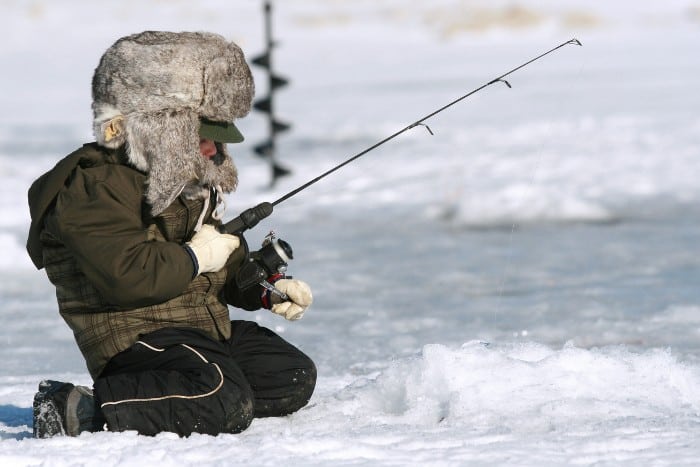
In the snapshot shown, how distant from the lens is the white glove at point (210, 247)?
3172 millimetres

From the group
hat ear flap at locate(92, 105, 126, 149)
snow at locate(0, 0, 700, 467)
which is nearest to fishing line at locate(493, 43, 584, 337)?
snow at locate(0, 0, 700, 467)

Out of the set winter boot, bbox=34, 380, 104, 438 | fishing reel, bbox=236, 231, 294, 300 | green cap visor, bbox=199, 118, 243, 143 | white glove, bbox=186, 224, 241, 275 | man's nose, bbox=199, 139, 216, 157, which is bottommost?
winter boot, bbox=34, 380, 104, 438

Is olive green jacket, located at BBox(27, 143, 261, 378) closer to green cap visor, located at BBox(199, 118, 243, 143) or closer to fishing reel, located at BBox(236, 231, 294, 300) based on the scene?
fishing reel, located at BBox(236, 231, 294, 300)

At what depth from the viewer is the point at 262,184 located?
10812 millimetres

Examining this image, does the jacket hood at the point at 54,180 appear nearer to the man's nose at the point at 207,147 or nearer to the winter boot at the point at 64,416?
the man's nose at the point at 207,147

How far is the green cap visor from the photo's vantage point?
329cm

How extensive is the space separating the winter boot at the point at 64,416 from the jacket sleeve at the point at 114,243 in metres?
0.31

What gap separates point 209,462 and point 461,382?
0.92 m

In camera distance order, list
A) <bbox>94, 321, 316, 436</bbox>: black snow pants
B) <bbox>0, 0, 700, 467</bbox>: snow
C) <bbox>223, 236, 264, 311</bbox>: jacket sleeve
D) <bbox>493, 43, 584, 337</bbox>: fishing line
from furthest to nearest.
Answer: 1. <bbox>493, 43, 584, 337</bbox>: fishing line
2. <bbox>223, 236, 264, 311</bbox>: jacket sleeve
3. <bbox>94, 321, 316, 436</bbox>: black snow pants
4. <bbox>0, 0, 700, 467</bbox>: snow

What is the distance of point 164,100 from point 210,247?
0.42 m

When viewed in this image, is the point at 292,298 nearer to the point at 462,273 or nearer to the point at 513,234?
the point at 462,273

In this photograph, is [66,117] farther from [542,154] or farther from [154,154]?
[154,154]

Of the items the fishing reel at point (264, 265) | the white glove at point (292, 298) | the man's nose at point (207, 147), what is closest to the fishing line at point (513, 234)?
the white glove at point (292, 298)

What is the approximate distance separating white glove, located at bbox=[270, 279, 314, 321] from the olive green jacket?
0.15 metres
